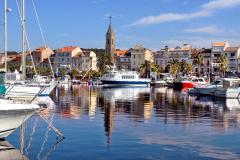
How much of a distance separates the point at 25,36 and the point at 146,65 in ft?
342

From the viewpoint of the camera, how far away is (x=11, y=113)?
16.7 metres

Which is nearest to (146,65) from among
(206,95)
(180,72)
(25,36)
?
(180,72)

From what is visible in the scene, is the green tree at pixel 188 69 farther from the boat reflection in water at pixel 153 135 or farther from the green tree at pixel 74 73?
the boat reflection in water at pixel 153 135

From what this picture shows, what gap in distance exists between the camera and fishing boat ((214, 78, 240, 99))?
171 feet

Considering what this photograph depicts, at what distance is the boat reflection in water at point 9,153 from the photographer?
15.1 m

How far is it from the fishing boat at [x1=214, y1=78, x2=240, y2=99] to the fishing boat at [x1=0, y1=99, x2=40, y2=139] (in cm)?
3829

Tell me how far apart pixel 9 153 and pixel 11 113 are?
65.4 inches

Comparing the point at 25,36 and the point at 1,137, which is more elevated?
the point at 25,36

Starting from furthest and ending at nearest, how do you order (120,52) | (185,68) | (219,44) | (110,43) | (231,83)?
(120,52) → (110,43) → (219,44) → (185,68) → (231,83)

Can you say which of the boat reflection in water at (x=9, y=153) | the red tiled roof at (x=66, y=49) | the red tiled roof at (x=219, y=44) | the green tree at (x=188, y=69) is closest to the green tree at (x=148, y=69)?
the green tree at (x=188, y=69)

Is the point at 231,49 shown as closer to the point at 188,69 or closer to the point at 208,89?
the point at 188,69

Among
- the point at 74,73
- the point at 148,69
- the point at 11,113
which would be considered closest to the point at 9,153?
the point at 11,113

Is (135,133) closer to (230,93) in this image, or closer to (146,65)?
(230,93)

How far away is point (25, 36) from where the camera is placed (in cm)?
4847
